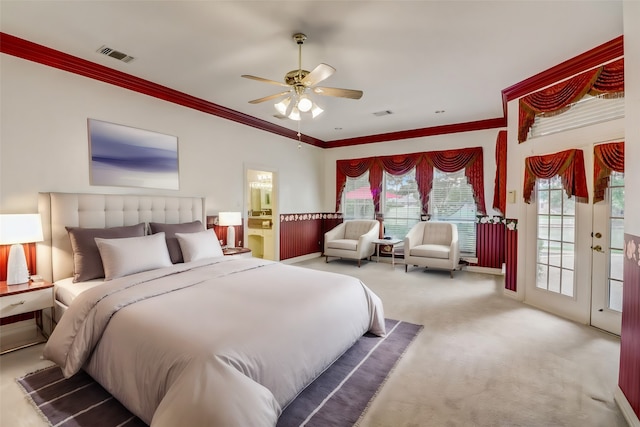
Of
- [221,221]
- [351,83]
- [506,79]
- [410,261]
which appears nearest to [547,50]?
[506,79]

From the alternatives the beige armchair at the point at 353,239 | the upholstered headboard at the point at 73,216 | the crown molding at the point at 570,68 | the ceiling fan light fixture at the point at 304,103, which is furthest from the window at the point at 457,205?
the upholstered headboard at the point at 73,216

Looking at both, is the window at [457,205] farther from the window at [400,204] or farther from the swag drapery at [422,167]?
the window at [400,204]

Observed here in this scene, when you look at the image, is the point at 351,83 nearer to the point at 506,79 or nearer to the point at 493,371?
the point at 506,79

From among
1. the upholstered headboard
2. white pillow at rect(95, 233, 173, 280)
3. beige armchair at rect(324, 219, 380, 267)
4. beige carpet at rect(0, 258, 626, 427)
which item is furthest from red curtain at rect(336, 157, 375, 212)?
white pillow at rect(95, 233, 173, 280)

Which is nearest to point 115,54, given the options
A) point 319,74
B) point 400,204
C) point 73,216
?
point 73,216

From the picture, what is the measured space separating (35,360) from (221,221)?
8.13 feet

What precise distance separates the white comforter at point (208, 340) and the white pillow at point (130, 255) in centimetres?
28

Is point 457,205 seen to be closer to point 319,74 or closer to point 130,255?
point 319,74

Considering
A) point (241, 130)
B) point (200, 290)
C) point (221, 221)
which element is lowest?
point (200, 290)

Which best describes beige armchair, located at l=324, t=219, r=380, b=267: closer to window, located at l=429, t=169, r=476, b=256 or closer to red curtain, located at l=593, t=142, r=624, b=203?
window, located at l=429, t=169, r=476, b=256

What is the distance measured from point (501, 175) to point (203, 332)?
16.9ft

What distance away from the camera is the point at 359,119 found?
5480 mm

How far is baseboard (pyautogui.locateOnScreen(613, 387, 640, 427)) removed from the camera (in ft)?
5.59

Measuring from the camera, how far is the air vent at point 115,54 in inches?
119
